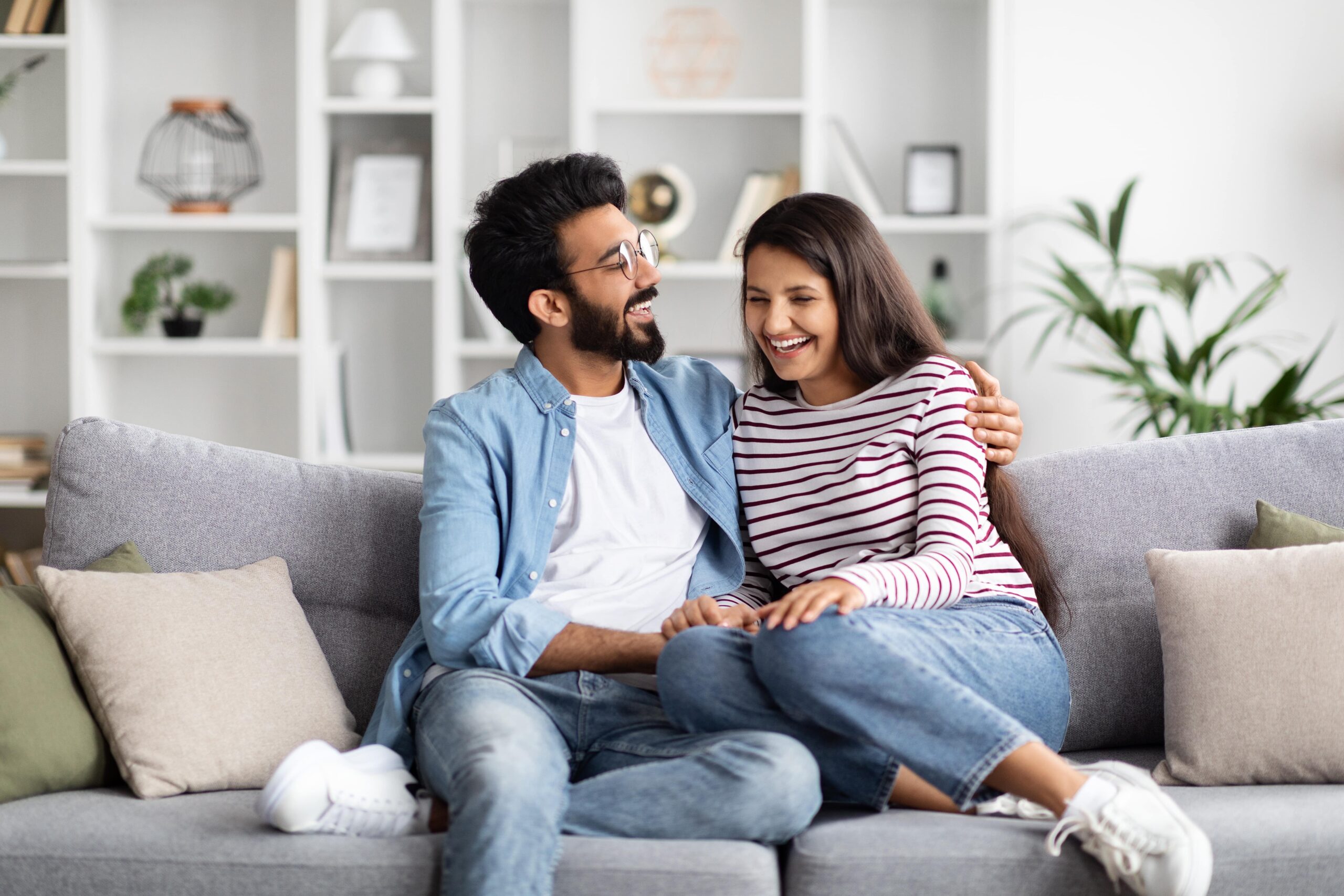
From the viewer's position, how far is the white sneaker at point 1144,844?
1.28m

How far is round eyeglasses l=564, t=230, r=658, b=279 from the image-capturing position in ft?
6.19

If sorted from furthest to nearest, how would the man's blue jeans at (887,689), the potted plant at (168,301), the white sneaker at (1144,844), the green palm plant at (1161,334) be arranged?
1. the potted plant at (168,301)
2. the green palm plant at (1161,334)
3. the man's blue jeans at (887,689)
4. the white sneaker at (1144,844)

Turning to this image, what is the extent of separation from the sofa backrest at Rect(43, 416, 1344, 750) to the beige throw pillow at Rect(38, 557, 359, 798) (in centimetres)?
12

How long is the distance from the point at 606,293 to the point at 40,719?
982 mm

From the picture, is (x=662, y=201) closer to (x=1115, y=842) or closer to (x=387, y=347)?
(x=387, y=347)

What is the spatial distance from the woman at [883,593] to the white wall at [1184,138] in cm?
183

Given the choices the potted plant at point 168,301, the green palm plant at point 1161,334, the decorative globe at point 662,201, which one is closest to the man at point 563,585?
the green palm plant at point 1161,334

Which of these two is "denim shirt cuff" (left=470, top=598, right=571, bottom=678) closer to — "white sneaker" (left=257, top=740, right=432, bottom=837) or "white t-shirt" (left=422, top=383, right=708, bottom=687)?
"white t-shirt" (left=422, top=383, right=708, bottom=687)

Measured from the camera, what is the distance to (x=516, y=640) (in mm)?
1596

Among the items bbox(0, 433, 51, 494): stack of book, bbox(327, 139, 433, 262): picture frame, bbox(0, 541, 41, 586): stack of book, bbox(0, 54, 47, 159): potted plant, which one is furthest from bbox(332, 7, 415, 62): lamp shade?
bbox(0, 541, 41, 586): stack of book

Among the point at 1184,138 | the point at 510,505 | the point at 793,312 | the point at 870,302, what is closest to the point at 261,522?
the point at 510,505

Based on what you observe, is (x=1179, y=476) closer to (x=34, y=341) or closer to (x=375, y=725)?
(x=375, y=725)

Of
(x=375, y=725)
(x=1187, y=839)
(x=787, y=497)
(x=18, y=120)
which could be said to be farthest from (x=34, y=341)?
(x=1187, y=839)

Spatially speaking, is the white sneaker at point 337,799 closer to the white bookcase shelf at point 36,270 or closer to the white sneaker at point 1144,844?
the white sneaker at point 1144,844
